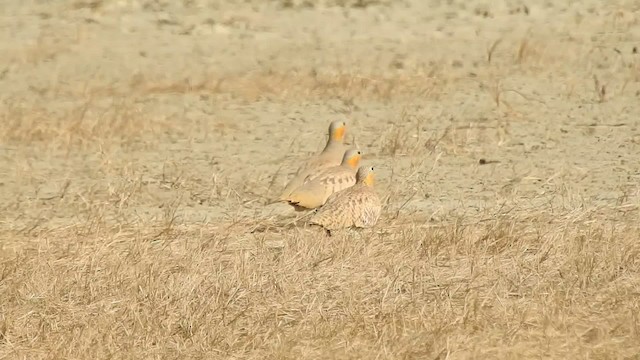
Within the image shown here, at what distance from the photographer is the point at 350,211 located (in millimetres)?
7559

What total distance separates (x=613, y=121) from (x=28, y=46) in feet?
19.5

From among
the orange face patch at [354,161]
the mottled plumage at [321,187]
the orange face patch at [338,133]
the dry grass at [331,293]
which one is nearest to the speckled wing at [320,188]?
the mottled plumage at [321,187]

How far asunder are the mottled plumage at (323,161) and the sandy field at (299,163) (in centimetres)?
19

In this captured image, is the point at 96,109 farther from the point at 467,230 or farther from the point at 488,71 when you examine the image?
the point at 467,230

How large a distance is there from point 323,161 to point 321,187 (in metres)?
0.76

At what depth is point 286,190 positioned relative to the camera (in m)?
8.34

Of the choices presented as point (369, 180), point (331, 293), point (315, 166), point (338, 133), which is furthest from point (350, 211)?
point (338, 133)

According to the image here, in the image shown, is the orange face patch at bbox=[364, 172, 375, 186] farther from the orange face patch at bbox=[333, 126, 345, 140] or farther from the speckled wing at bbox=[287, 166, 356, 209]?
the orange face patch at bbox=[333, 126, 345, 140]

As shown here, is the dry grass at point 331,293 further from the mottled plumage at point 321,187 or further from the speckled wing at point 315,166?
the speckled wing at point 315,166

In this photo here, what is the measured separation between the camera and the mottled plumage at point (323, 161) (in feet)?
27.7

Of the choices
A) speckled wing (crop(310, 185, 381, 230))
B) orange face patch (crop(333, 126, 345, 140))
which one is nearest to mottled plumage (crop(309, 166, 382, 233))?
speckled wing (crop(310, 185, 381, 230))

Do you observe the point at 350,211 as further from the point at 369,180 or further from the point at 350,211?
the point at 369,180

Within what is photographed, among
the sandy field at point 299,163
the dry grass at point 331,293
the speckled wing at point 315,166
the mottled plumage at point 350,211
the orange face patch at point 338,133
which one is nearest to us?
the dry grass at point 331,293

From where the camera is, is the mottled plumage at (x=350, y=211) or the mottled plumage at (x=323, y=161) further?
the mottled plumage at (x=323, y=161)
